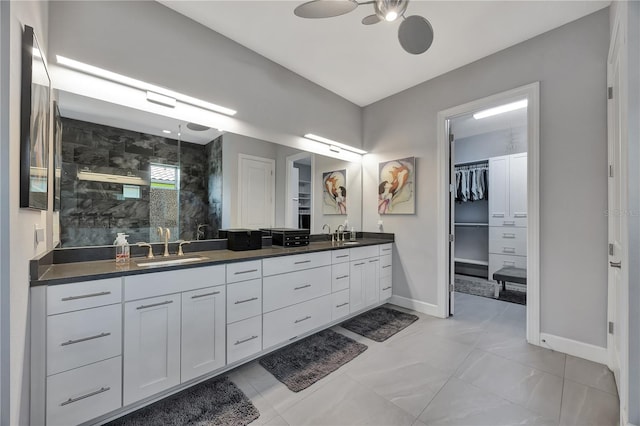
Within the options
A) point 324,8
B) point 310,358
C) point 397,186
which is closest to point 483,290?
point 397,186

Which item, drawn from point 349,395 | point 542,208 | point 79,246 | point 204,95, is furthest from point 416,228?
point 79,246

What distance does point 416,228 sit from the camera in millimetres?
3449

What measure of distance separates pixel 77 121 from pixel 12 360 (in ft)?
5.19

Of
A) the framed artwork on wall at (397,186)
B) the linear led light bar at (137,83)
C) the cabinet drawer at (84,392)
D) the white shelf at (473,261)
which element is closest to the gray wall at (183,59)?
the linear led light bar at (137,83)

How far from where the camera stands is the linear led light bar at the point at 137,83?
1.79m

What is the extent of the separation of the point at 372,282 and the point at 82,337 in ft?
9.03

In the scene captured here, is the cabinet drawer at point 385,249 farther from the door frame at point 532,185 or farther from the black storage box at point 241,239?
the black storage box at point 241,239

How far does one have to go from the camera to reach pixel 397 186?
3.63m

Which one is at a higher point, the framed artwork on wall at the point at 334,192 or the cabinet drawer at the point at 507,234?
the framed artwork on wall at the point at 334,192

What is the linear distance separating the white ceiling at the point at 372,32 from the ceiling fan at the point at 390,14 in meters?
0.67

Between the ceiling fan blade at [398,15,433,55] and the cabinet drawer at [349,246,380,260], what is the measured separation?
2.05 metres

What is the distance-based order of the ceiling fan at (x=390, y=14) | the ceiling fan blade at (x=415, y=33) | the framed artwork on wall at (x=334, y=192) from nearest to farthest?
the ceiling fan at (x=390, y=14) → the ceiling fan blade at (x=415, y=33) → the framed artwork on wall at (x=334, y=192)

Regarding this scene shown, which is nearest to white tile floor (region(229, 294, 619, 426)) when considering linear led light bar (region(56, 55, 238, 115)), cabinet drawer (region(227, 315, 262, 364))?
cabinet drawer (region(227, 315, 262, 364))

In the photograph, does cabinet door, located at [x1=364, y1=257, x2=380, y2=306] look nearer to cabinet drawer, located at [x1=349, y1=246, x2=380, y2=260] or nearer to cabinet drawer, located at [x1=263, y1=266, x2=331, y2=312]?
cabinet drawer, located at [x1=349, y1=246, x2=380, y2=260]
